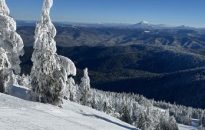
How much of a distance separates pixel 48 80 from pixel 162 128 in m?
70.5

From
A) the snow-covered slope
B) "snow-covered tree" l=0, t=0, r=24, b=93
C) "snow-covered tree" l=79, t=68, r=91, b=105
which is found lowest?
"snow-covered tree" l=79, t=68, r=91, b=105

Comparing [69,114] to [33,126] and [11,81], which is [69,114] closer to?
[11,81]

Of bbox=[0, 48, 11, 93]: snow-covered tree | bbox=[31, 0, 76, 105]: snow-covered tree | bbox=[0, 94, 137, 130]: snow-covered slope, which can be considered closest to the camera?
bbox=[0, 94, 137, 130]: snow-covered slope

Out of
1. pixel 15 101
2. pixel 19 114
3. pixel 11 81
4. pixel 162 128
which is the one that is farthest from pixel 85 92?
pixel 19 114

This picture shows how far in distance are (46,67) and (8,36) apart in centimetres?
559

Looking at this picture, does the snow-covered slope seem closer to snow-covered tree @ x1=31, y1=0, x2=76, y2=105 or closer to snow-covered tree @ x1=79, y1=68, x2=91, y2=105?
snow-covered tree @ x1=31, y1=0, x2=76, y2=105

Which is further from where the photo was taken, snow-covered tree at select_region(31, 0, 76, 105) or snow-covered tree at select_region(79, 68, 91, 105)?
snow-covered tree at select_region(79, 68, 91, 105)

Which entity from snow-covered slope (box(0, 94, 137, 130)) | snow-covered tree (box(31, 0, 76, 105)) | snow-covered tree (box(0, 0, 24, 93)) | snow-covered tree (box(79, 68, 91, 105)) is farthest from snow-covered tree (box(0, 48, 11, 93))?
snow-covered tree (box(79, 68, 91, 105))

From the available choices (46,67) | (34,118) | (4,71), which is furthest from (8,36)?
(34,118)

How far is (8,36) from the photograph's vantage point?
162 feet

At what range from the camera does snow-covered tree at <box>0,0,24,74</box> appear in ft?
159

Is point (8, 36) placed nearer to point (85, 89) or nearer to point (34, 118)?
point (34, 118)

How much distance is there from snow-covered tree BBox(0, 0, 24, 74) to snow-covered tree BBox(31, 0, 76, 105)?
8.18ft

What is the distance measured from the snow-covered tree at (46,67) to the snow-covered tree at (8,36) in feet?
8.18
